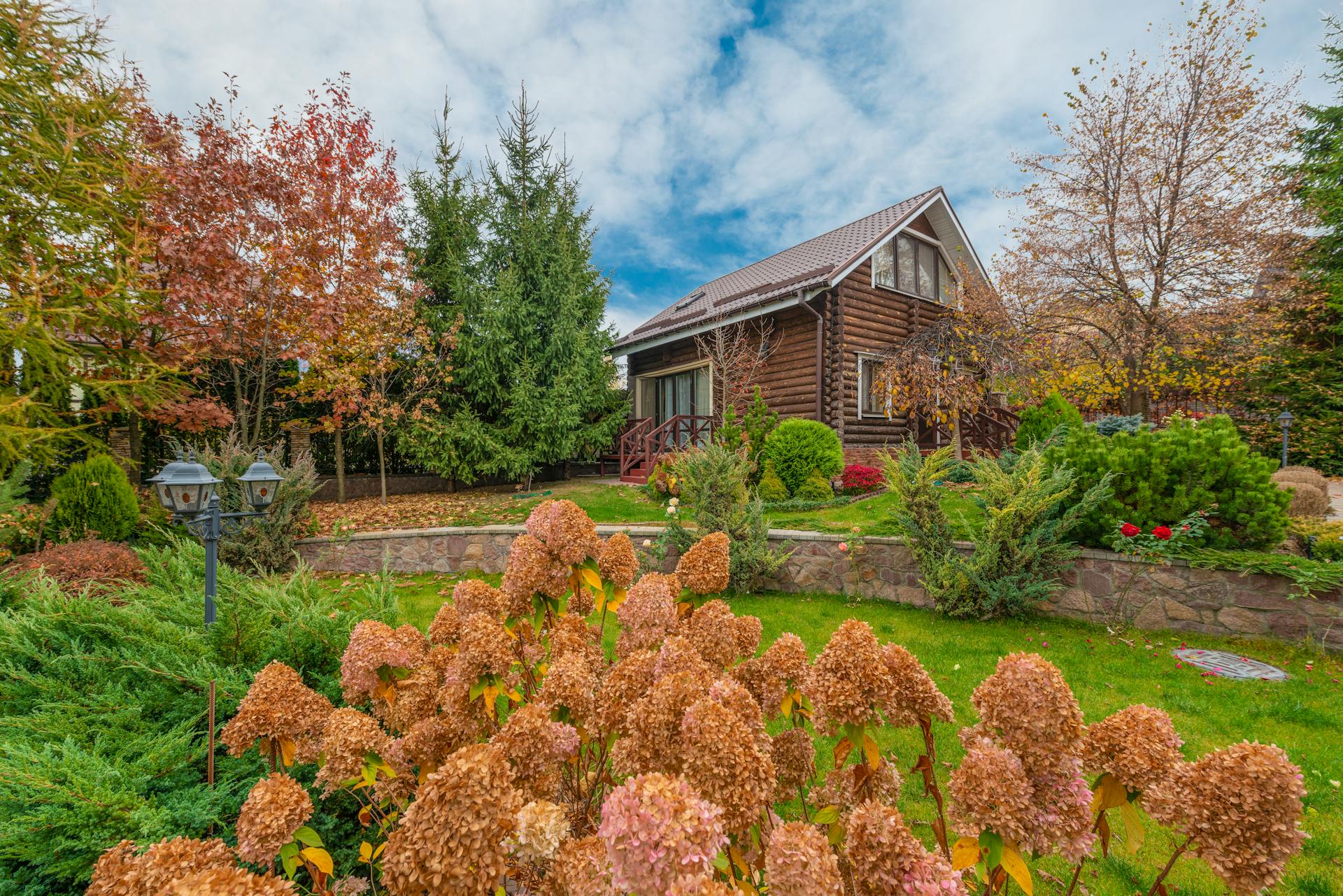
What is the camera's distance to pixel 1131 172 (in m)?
9.98

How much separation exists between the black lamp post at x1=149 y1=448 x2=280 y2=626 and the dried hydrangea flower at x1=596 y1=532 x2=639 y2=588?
8.52 ft

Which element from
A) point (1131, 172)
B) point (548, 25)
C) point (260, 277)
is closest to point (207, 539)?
point (260, 277)

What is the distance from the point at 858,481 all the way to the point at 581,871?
8.90 metres

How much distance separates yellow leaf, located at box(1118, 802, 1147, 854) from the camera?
932 millimetres

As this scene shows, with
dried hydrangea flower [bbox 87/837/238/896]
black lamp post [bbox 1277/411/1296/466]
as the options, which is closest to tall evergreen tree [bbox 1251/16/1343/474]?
black lamp post [bbox 1277/411/1296/466]

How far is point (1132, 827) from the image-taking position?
972mm

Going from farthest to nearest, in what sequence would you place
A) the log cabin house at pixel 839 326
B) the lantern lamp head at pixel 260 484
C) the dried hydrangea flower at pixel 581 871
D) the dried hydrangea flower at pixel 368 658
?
the log cabin house at pixel 839 326
the lantern lamp head at pixel 260 484
the dried hydrangea flower at pixel 368 658
the dried hydrangea flower at pixel 581 871

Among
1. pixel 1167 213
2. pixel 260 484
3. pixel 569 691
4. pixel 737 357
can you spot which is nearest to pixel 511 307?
pixel 737 357

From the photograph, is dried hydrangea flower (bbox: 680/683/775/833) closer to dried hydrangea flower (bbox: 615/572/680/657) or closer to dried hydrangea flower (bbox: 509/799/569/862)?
dried hydrangea flower (bbox: 509/799/569/862)

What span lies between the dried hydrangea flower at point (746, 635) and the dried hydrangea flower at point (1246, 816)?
868 mm

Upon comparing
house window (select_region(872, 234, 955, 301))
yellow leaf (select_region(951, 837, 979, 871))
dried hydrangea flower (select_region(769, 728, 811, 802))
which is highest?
house window (select_region(872, 234, 955, 301))

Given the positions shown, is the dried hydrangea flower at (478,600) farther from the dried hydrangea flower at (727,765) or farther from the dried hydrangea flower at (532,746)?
the dried hydrangea flower at (727,765)

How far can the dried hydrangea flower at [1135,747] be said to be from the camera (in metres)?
0.95

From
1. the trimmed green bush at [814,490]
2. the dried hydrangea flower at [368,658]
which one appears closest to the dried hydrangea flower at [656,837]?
the dried hydrangea flower at [368,658]
